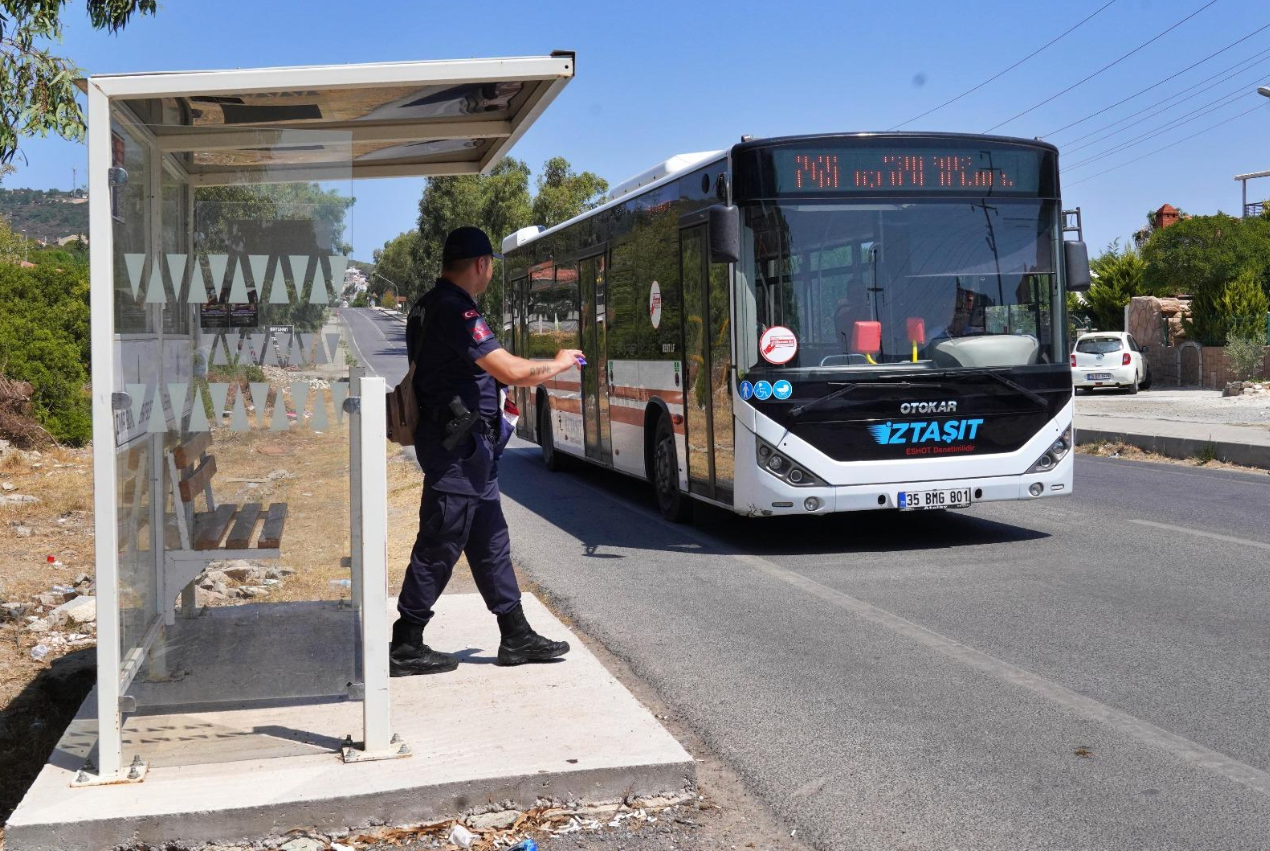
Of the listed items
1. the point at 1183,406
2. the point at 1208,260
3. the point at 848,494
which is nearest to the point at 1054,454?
the point at 848,494

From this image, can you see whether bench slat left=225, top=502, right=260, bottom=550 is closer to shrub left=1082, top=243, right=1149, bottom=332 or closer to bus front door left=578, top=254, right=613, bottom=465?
bus front door left=578, top=254, right=613, bottom=465

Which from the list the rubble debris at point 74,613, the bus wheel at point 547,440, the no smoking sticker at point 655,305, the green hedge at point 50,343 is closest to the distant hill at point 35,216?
the green hedge at point 50,343

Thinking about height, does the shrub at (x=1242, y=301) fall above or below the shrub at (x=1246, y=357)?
above

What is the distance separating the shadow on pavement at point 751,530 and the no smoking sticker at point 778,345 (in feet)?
5.17

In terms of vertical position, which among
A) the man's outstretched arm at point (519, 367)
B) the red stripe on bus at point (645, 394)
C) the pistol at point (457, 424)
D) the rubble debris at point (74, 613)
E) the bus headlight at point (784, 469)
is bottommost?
the rubble debris at point (74, 613)

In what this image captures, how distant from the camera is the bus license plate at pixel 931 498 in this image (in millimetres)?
10148

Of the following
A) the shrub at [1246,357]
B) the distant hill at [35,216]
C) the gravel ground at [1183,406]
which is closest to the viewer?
the gravel ground at [1183,406]

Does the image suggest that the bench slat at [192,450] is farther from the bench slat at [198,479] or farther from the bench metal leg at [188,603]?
the bench metal leg at [188,603]

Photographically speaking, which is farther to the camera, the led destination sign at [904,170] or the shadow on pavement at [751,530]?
the shadow on pavement at [751,530]

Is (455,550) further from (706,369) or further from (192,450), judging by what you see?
(706,369)

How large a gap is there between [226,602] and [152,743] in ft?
11.3

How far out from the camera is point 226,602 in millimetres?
8406

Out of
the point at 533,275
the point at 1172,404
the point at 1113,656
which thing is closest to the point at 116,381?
the point at 1113,656

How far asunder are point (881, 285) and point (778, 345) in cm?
88
